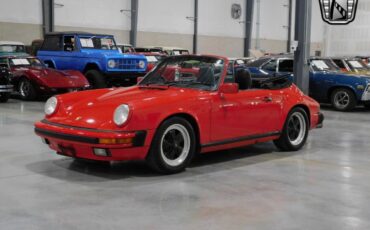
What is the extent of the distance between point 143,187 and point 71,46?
1041 centimetres

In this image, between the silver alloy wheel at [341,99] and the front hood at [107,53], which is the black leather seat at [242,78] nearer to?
the silver alloy wheel at [341,99]

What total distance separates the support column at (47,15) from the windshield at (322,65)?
1157 centimetres

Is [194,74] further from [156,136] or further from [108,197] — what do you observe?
[108,197]

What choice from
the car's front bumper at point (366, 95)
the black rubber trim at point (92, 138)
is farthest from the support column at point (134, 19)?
the black rubber trim at point (92, 138)

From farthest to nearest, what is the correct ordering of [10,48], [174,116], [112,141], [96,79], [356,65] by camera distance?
1. [10,48]
2. [96,79]
3. [356,65]
4. [174,116]
5. [112,141]

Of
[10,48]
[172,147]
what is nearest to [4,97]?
Answer: [10,48]

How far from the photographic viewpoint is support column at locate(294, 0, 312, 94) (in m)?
12.2

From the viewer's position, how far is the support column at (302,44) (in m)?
12.2

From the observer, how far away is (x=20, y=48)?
16.7 metres

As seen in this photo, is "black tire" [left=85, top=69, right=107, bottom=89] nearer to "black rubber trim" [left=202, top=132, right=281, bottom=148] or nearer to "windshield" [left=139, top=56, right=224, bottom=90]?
"windshield" [left=139, top=56, right=224, bottom=90]

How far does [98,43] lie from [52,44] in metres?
1.42

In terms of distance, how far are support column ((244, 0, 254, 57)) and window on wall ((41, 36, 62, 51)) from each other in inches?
616

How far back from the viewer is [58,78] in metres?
13.1

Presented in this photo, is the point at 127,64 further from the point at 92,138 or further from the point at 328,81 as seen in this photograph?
the point at 92,138
